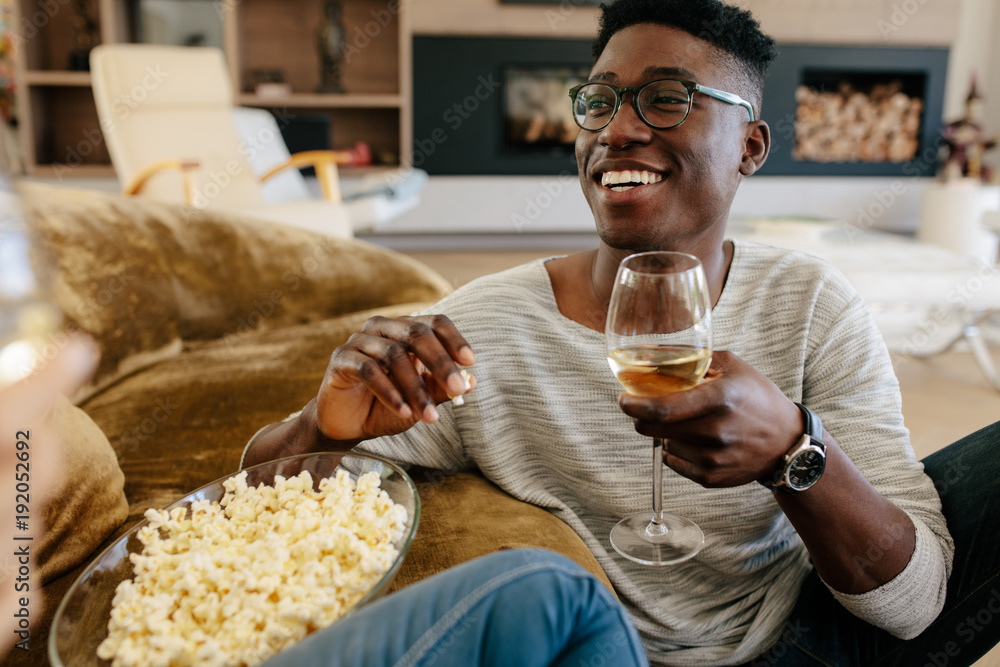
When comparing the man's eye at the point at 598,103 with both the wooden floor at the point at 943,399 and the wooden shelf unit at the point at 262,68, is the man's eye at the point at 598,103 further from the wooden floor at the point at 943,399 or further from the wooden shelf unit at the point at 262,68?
the wooden shelf unit at the point at 262,68

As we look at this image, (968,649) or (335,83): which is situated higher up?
(335,83)

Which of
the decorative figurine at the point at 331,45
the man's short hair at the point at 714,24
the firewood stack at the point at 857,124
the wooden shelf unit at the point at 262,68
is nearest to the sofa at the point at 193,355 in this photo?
the man's short hair at the point at 714,24

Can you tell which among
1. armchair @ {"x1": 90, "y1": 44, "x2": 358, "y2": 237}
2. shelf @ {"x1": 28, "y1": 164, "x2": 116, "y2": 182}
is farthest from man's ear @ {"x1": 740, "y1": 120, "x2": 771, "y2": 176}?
shelf @ {"x1": 28, "y1": 164, "x2": 116, "y2": 182}

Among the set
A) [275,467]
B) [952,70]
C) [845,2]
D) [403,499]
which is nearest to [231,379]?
[275,467]

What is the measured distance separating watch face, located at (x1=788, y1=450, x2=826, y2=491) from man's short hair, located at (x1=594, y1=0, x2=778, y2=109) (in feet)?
1.65

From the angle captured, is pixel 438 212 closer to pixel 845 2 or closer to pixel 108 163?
pixel 108 163

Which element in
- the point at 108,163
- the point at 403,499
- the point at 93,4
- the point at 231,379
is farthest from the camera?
the point at 108,163

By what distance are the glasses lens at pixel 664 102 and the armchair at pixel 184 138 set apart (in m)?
2.45

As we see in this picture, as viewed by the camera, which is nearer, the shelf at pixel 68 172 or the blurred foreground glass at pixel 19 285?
the blurred foreground glass at pixel 19 285

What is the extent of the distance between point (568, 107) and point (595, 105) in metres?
4.57

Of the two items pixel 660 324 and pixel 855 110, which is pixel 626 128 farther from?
pixel 855 110

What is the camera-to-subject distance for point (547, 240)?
17.9 ft

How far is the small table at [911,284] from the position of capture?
8.18ft

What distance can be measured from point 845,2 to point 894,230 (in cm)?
163
